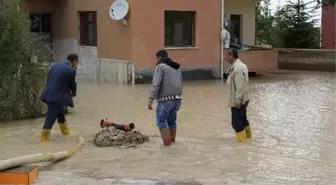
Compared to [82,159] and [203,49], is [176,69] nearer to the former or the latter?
[82,159]

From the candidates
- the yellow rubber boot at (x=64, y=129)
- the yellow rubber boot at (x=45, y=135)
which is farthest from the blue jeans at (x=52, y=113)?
the yellow rubber boot at (x=64, y=129)

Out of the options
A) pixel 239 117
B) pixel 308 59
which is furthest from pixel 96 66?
pixel 239 117

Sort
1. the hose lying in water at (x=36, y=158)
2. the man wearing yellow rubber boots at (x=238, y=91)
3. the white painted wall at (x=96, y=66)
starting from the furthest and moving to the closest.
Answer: the white painted wall at (x=96, y=66) < the man wearing yellow rubber boots at (x=238, y=91) < the hose lying in water at (x=36, y=158)

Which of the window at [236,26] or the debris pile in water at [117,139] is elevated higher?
the window at [236,26]

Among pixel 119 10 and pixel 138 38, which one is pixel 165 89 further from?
pixel 119 10

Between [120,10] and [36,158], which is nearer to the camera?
[36,158]

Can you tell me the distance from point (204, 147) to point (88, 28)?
15430mm

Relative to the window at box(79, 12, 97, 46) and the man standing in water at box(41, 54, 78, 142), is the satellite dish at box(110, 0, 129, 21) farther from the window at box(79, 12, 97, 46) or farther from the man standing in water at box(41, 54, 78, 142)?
the man standing in water at box(41, 54, 78, 142)

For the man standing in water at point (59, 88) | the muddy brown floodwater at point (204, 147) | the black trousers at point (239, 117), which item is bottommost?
the muddy brown floodwater at point (204, 147)

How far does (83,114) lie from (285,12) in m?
18.4

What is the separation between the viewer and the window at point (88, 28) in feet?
76.5

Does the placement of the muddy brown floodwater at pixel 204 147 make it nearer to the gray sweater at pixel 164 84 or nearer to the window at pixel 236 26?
the gray sweater at pixel 164 84

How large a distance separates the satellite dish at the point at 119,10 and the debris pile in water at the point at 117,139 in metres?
11.2

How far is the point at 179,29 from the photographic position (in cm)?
2186
